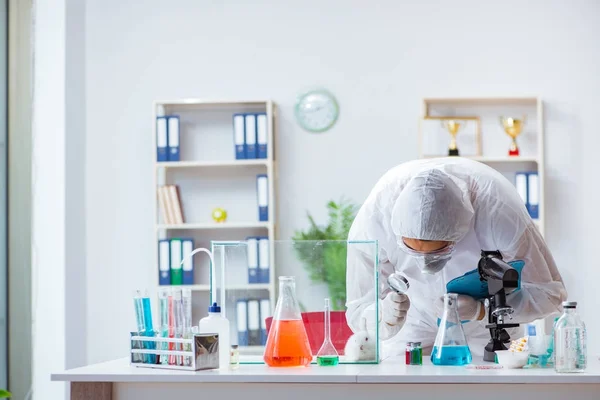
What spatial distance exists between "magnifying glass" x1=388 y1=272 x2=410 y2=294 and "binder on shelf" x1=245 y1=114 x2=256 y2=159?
8.67 ft

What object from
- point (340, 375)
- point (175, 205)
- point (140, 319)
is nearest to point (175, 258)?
point (175, 205)

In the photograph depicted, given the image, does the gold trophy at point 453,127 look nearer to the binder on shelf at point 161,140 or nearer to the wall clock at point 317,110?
the wall clock at point 317,110

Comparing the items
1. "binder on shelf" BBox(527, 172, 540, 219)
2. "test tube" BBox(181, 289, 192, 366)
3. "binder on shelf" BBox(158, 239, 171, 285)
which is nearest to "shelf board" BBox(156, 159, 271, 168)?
"binder on shelf" BBox(158, 239, 171, 285)

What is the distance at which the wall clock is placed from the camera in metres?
4.98

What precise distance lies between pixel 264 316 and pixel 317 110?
9.26 feet

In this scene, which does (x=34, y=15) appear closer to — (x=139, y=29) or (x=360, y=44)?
(x=139, y=29)

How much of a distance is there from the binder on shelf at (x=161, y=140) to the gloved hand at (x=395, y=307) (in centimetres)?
278

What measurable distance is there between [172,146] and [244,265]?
269 centimetres

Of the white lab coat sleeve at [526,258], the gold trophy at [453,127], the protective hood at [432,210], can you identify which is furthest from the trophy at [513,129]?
the protective hood at [432,210]

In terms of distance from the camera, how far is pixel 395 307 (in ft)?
7.62

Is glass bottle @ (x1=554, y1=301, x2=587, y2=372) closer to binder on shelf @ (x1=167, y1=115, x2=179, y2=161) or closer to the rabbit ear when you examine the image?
the rabbit ear

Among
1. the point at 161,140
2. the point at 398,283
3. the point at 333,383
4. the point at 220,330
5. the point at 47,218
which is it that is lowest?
the point at 333,383

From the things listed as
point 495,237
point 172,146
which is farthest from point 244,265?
point 172,146

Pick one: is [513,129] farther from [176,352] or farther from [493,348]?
[176,352]
